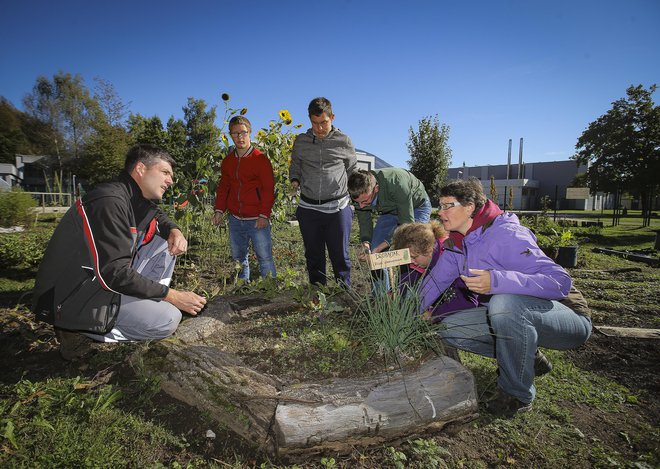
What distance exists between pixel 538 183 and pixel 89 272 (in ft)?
171

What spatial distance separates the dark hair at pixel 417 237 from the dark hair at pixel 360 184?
54 cm

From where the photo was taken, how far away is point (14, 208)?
22.4 feet

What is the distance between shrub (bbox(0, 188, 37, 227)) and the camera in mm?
6685

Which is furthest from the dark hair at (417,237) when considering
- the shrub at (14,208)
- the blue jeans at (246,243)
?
the shrub at (14,208)

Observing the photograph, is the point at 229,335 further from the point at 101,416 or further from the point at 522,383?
the point at 522,383

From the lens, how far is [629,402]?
6.92ft

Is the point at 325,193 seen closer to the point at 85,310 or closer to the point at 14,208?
the point at 85,310

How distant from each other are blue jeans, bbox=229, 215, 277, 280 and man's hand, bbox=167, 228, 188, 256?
966 mm

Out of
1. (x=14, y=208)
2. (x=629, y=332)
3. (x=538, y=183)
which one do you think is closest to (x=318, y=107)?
(x=629, y=332)

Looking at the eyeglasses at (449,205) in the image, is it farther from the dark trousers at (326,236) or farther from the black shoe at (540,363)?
the dark trousers at (326,236)

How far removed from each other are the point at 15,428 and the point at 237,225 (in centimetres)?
228

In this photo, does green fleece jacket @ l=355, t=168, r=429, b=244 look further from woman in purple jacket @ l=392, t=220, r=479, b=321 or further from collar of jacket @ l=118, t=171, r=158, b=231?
collar of jacket @ l=118, t=171, r=158, b=231

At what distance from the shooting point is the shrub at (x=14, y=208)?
668 centimetres

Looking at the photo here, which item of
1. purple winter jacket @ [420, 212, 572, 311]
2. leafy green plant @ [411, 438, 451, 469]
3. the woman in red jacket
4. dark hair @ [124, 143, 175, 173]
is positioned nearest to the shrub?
the woman in red jacket
